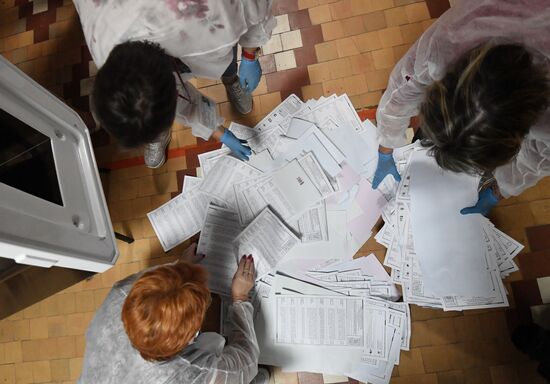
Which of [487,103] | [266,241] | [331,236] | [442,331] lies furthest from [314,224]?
[487,103]

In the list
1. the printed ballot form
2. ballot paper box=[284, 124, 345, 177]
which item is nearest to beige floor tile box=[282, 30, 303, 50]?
ballot paper box=[284, 124, 345, 177]

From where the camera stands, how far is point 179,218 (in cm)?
141

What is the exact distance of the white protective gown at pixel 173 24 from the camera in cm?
82

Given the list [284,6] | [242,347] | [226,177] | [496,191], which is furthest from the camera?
Answer: [284,6]

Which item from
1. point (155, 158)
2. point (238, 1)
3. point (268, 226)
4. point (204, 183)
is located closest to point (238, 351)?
point (268, 226)

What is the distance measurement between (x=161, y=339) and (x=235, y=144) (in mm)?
699

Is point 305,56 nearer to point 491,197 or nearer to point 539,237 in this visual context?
point 491,197

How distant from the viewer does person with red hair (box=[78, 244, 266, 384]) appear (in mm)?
823

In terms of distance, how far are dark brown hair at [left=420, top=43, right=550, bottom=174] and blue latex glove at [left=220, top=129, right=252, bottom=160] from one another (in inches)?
27.7

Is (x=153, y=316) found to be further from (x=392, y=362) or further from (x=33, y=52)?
(x=33, y=52)

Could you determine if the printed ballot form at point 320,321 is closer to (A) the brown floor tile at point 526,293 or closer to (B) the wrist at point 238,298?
(B) the wrist at point 238,298

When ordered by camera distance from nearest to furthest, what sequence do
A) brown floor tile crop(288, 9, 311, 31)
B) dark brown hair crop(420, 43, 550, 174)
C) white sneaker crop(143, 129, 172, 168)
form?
dark brown hair crop(420, 43, 550, 174), white sneaker crop(143, 129, 172, 168), brown floor tile crop(288, 9, 311, 31)

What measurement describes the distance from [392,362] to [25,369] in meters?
1.27

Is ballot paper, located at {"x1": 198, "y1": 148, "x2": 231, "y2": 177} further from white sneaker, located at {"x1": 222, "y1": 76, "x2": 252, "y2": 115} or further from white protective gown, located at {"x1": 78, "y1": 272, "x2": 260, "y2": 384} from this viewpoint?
white protective gown, located at {"x1": 78, "y1": 272, "x2": 260, "y2": 384}
